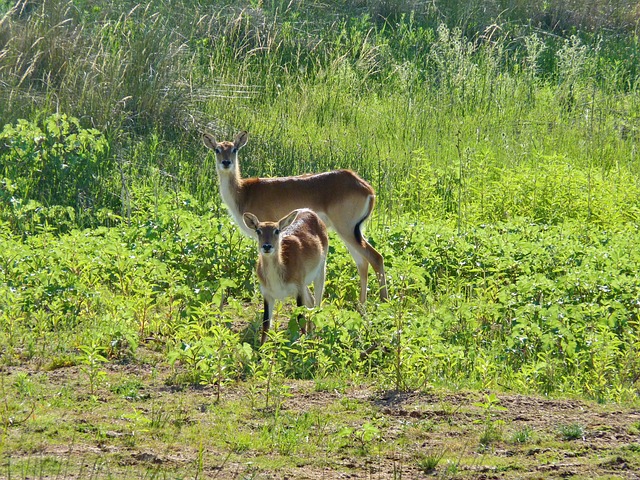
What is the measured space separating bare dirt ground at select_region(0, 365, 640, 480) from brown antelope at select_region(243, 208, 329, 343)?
1.55 metres

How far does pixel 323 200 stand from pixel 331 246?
1.58 ft

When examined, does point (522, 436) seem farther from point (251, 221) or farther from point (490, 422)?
point (251, 221)

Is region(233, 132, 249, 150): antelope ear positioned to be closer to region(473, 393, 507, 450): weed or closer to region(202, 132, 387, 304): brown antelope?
region(202, 132, 387, 304): brown antelope

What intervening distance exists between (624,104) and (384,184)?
4850 mm

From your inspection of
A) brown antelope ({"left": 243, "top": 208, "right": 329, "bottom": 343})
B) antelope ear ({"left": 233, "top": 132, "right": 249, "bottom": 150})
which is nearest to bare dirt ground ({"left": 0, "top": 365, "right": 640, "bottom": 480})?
brown antelope ({"left": 243, "top": 208, "right": 329, "bottom": 343})

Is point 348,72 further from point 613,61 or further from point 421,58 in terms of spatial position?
point 613,61

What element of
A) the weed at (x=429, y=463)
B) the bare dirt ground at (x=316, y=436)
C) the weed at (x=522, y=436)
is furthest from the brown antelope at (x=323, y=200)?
the weed at (x=429, y=463)

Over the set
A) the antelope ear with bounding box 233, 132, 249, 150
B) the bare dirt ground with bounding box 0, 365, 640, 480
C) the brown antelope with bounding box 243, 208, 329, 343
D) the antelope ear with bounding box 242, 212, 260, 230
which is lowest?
the bare dirt ground with bounding box 0, 365, 640, 480

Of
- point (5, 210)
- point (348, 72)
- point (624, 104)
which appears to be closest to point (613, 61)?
point (624, 104)

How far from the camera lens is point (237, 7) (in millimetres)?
16406

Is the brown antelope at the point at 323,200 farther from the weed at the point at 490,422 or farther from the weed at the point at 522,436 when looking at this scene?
the weed at the point at 522,436

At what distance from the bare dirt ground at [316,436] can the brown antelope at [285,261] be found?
155cm

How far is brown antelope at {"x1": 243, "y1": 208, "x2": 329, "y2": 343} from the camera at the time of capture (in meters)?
7.96

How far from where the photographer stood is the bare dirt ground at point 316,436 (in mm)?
5164
